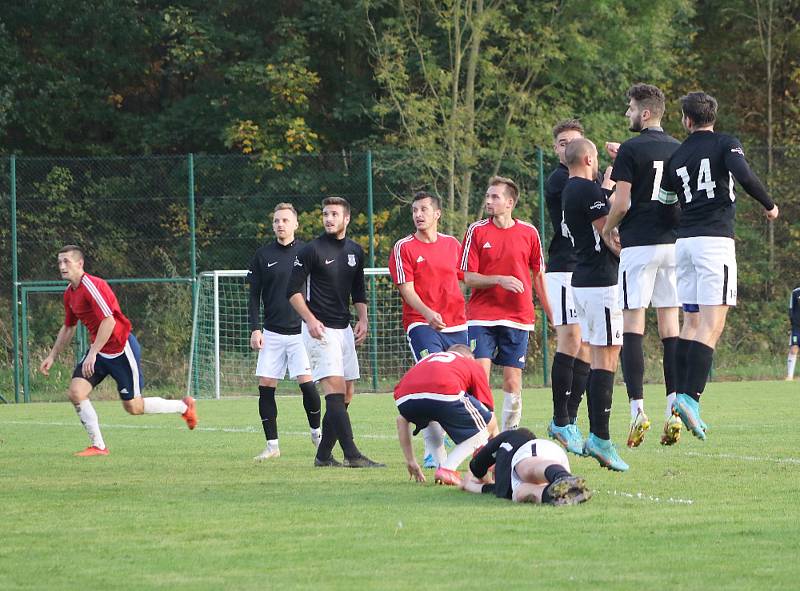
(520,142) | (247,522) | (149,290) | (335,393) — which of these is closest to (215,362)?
(149,290)

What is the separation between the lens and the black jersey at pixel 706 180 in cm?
924

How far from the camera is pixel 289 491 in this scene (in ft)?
28.4

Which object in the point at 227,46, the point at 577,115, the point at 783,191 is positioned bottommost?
the point at 783,191

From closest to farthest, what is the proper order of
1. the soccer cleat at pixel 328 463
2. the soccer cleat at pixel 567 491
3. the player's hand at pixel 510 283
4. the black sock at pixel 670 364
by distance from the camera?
the soccer cleat at pixel 567 491 → the black sock at pixel 670 364 → the soccer cleat at pixel 328 463 → the player's hand at pixel 510 283

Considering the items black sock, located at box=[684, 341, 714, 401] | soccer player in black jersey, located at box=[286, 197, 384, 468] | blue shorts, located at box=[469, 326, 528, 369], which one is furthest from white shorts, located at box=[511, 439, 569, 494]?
blue shorts, located at box=[469, 326, 528, 369]

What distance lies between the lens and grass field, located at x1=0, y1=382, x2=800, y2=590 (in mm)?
5625

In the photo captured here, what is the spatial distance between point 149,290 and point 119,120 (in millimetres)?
8233

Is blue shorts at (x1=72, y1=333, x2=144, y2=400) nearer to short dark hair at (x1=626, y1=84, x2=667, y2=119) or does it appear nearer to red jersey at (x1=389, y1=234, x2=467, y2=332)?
red jersey at (x1=389, y1=234, x2=467, y2=332)

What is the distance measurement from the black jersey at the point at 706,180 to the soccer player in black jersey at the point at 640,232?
0.14 m

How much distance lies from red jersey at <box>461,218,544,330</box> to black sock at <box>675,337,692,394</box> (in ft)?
5.26

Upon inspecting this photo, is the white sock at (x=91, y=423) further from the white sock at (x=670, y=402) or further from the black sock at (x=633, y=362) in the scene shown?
the white sock at (x=670, y=402)

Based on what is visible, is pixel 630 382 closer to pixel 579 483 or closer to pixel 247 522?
pixel 579 483

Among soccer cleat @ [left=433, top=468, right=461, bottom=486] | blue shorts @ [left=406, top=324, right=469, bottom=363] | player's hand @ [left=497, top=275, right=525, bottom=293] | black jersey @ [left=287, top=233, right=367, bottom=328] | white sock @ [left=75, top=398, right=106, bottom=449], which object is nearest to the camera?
soccer cleat @ [left=433, top=468, right=461, bottom=486]

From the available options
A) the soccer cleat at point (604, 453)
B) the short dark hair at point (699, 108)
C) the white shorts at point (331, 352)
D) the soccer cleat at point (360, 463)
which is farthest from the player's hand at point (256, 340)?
the short dark hair at point (699, 108)
